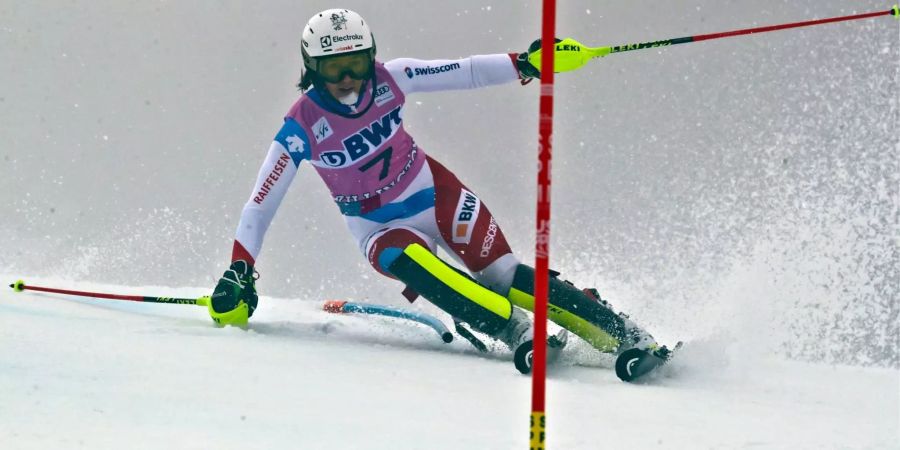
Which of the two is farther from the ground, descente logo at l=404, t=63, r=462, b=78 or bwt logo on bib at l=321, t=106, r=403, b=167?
descente logo at l=404, t=63, r=462, b=78

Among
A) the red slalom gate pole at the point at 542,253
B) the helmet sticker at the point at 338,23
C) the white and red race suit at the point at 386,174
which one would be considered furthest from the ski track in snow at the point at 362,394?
the helmet sticker at the point at 338,23

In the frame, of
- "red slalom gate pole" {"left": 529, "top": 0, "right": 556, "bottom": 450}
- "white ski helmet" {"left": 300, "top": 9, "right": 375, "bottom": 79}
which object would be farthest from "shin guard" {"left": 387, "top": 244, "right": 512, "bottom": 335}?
"red slalom gate pole" {"left": 529, "top": 0, "right": 556, "bottom": 450}

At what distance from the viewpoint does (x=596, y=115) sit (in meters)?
7.77

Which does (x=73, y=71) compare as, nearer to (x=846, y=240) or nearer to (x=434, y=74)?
(x=434, y=74)

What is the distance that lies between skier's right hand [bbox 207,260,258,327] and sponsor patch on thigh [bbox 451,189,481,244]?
952mm

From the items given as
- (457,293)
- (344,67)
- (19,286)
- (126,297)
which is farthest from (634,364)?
(19,286)

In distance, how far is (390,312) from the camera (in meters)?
5.21

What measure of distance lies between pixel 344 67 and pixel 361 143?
1.11 ft

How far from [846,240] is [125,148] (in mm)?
5609

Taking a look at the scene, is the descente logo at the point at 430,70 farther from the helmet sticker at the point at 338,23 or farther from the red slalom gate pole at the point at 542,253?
the red slalom gate pole at the point at 542,253

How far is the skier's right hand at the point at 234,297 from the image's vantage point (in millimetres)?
4570

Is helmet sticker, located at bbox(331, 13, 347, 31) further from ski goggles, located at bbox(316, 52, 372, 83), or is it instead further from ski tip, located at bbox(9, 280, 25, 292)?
ski tip, located at bbox(9, 280, 25, 292)

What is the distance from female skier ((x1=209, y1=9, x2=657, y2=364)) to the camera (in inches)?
172

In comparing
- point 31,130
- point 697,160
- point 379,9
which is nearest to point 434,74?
point 697,160
